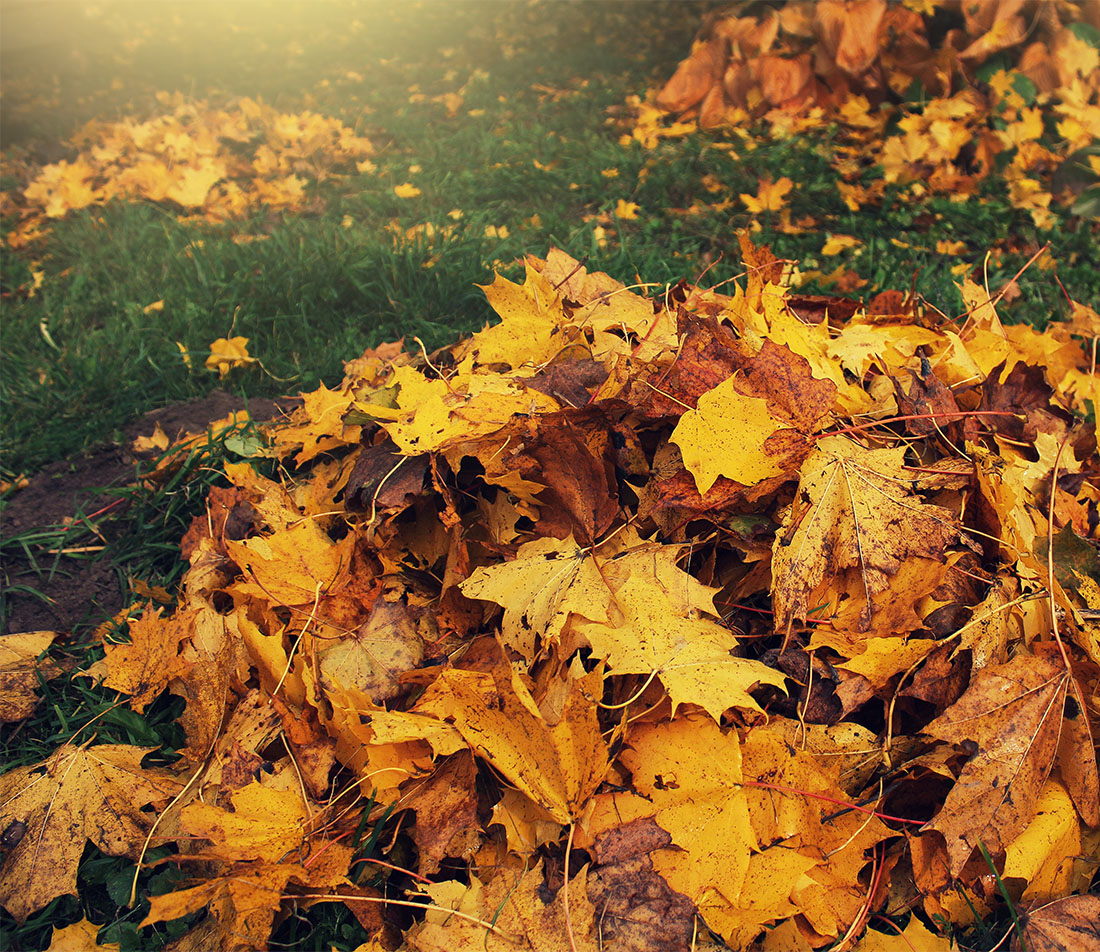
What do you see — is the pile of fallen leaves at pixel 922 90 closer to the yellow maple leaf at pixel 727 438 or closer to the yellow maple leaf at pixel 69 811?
the yellow maple leaf at pixel 727 438

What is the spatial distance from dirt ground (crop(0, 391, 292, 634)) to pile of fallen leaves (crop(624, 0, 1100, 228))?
3.00 m

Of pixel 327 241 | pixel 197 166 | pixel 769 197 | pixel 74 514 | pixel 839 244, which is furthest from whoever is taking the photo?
pixel 197 166

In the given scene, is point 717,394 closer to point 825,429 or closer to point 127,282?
point 825,429

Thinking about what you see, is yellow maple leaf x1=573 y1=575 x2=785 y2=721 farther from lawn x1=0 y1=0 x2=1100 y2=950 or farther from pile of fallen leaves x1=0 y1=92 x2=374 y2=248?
pile of fallen leaves x1=0 y1=92 x2=374 y2=248

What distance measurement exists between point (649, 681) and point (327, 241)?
261 cm

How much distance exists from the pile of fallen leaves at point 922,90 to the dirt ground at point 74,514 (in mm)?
2996

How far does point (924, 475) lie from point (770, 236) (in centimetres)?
241

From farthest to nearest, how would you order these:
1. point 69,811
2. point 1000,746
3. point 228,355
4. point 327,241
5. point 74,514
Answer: point 327,241 → point 228,355 → point 74,514 → point 69,811 → point 1000,746

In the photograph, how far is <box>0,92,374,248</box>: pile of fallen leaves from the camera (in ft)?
12.6

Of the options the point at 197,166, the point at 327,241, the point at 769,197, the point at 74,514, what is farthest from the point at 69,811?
the point at 197,166

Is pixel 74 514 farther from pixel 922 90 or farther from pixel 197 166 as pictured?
pixel 922 90

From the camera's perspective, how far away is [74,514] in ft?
7.02

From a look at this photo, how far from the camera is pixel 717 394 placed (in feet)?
3.99

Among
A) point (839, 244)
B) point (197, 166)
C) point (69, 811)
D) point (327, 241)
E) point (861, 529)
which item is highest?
point (197, 166)
